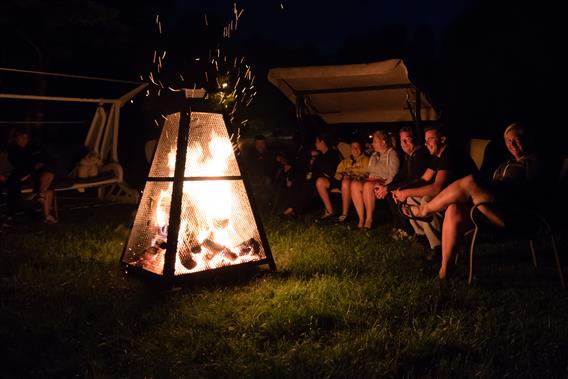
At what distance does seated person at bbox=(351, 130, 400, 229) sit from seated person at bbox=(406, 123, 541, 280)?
213 cm

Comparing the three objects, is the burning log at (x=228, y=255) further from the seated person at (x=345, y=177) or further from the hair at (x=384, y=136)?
the seated person at (x=345, y=177)

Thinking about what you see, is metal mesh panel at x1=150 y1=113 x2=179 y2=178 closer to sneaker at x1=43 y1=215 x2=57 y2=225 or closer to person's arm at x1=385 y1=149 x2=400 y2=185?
person's arm at x1=385 y1=149 x2=400 y2=185

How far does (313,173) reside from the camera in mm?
8656

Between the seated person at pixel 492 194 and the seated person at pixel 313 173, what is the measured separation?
11.8ft

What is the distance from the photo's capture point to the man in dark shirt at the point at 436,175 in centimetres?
542

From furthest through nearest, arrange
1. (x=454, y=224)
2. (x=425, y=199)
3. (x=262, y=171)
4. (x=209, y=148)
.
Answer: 1. (x=262, y=171)
2. (x=425, y=199)
3. (x=209, y=148)
4. (x=454, y=224)

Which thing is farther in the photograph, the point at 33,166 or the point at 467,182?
the point at 33,166

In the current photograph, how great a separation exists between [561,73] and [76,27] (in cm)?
1399

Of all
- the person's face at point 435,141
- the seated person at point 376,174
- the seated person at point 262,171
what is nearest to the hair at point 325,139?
the seated person at point 262,171

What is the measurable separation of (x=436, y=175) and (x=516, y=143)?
32.7 inches

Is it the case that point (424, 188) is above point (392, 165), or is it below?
below

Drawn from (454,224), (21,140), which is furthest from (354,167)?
(21,140)

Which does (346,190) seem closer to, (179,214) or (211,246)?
(211,246)

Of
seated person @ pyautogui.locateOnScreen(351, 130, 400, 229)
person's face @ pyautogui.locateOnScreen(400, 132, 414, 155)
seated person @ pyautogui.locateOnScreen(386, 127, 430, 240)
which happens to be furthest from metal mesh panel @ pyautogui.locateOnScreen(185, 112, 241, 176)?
seated person @ pyautogui.locateOnScreen(351, 130, 400, 229)
